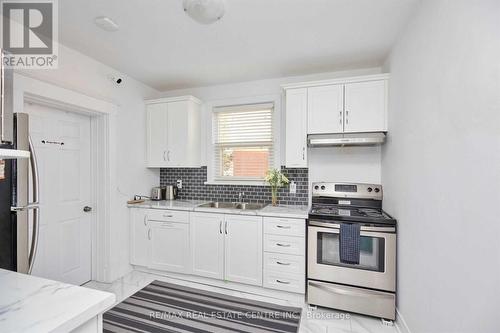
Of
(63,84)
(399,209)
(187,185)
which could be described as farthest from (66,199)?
(399,209)

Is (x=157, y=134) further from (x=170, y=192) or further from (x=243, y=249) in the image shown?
(x=243, y=249)

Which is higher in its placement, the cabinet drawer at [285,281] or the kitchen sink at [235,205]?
the kitchen sink at [235,205]

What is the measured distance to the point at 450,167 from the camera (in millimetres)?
1306

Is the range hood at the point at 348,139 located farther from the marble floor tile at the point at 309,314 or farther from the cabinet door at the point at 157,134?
the cabinet door at the point at 157,134

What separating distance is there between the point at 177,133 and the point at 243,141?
0.93 metres

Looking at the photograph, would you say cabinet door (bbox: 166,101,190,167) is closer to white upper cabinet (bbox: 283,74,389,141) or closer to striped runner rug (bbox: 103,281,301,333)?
white upper cabinet (bbox: 283,74,389,141)

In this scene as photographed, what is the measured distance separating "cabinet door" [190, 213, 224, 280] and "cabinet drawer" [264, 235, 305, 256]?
1.87 feet

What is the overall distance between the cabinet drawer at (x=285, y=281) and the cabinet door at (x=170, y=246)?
1023mm

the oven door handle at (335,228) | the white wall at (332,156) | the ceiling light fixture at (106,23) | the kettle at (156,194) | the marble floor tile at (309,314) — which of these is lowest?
the marble floor tile at (309,314)

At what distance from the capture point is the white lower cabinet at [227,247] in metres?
2.66

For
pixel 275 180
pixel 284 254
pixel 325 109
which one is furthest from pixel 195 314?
pixel 325 109

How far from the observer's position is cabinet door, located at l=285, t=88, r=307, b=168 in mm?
2744

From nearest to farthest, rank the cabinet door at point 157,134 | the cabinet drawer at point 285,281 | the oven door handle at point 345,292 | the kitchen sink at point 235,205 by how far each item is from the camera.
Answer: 1. the oven door handle at point 345,292
2. the cabinet drawer at point 285,281
3. the kitchen sink at point 235,205
4. the cabinet door at point 157,134

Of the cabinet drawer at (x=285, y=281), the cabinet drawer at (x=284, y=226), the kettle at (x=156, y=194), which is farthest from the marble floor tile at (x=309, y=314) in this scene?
the kettle at (x=156, y=194)
